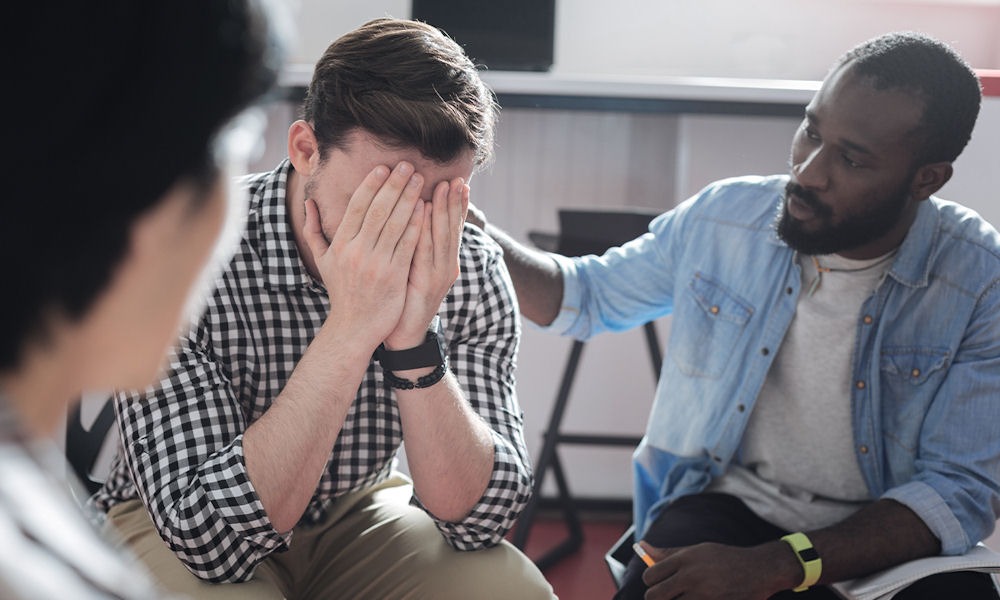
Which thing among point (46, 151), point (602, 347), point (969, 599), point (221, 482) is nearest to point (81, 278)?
point (46, 151)

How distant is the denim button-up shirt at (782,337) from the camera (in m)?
1.33

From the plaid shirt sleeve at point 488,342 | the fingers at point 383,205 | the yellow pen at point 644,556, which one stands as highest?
the fingers at point 383,205

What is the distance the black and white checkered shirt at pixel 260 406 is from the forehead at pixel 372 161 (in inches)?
Result: 5.1

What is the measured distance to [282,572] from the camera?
121 cm

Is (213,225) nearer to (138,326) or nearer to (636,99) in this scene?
(138,326)

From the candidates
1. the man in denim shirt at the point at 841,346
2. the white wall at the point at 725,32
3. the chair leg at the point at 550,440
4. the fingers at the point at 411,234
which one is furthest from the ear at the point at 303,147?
the white wall at the point at 725,32

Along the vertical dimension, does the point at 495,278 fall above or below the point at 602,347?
above

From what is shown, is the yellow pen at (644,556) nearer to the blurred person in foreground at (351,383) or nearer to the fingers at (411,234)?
the blurred person in foreground at (351,383)

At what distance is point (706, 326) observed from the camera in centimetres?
150

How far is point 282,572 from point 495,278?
1.46 feet

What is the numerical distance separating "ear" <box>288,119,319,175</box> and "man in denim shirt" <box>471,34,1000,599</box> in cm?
39

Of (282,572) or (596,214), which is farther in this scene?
(596,214)

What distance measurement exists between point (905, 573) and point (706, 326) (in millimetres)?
438

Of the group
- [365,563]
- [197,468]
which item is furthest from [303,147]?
[365,563]
